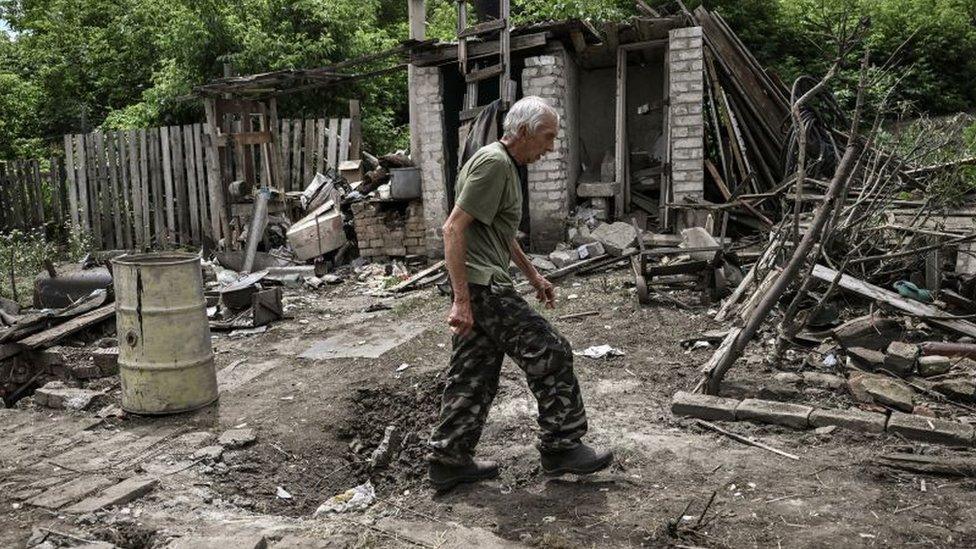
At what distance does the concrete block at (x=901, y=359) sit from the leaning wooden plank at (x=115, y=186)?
11.5 m

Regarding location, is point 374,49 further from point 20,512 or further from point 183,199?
point 20,512

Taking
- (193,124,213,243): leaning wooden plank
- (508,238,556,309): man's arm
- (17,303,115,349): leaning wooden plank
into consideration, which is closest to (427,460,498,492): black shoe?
(508,238,556,309): man's arm

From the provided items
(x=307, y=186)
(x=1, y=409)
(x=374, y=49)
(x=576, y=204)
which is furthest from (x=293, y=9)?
(x=1, y=409)

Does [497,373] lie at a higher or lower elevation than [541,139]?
lower

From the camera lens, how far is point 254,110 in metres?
11.6

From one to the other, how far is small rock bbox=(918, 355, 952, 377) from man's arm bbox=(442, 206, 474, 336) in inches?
128

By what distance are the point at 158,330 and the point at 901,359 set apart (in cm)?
473

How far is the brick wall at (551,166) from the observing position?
9.32m

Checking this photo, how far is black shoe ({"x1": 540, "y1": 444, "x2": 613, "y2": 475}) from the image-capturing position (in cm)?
346

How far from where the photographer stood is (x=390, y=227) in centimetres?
1047

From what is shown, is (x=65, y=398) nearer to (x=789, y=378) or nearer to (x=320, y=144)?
(x=789, y=378)

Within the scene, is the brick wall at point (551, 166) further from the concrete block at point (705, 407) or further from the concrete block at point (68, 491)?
the concrete block at point (68, 491)

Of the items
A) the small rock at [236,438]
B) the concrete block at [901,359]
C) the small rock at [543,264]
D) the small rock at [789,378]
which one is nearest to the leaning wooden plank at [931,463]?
the small rock at [789,378]

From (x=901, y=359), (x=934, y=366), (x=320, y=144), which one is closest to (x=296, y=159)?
(x=320, y=144)
